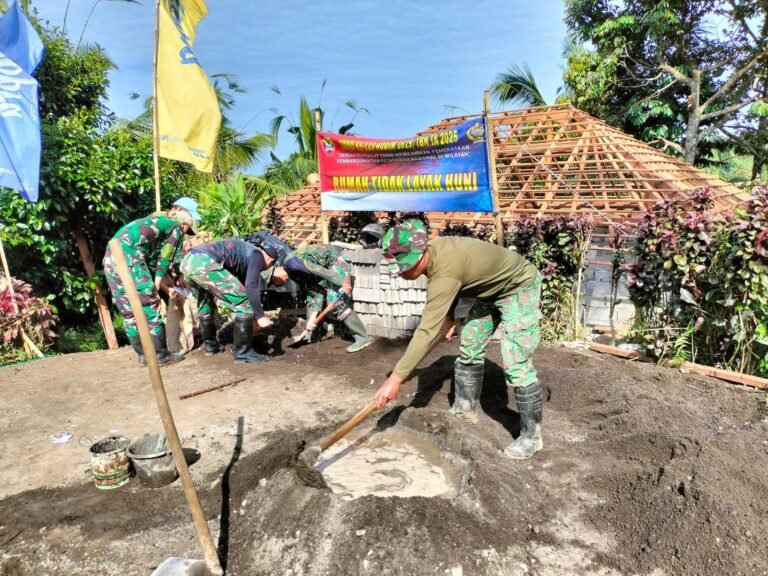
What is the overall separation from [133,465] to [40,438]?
1.23 metres

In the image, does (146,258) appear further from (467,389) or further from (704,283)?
(704,283)

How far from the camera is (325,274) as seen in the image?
587cm

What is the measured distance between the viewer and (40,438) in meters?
3.83

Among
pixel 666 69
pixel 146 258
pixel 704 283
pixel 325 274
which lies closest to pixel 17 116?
pixel 146 258

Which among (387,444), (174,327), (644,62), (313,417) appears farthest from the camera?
(644,62)

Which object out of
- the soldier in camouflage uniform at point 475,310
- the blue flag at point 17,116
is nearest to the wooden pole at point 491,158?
the soldier in camouflage uniform at point 475,310

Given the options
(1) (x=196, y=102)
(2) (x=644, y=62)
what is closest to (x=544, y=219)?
(1) (x=196, y=102)

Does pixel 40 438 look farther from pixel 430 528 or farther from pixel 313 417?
pixel 430 528

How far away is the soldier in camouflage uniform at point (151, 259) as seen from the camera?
5098 mm

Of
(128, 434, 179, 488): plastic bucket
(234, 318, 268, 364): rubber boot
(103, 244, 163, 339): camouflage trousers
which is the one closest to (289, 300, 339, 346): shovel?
(234, 318, 268, 364): rubber boot

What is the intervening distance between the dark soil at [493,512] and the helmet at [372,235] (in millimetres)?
2850

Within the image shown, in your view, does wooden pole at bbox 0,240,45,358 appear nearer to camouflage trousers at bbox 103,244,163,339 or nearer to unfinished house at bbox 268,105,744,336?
camouflage trousers at bbox 103,244,163,339

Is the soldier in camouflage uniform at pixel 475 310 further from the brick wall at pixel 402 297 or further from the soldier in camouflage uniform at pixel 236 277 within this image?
the soldier in camouflage uniform at pixel 236 277

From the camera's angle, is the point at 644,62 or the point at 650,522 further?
the point at 644,62
